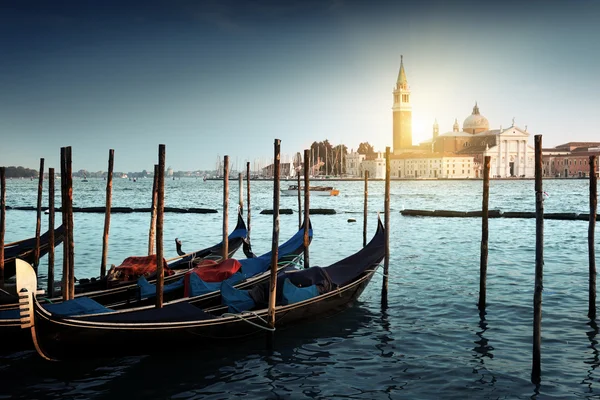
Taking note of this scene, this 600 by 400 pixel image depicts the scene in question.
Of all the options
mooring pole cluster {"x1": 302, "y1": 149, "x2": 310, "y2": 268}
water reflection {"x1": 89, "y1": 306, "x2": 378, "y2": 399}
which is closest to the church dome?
mooring pole cluster {"x1": 302, "y1": 149, "x2": 310, "y2": 268}

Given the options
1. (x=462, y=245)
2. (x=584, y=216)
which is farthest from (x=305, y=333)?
(x=584, y=216)

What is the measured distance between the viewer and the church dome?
98.6 meters

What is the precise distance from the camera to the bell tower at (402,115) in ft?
317

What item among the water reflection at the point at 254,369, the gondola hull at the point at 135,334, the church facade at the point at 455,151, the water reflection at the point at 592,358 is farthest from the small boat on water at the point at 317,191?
the church facade at the point at 455,151

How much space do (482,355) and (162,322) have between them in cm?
311

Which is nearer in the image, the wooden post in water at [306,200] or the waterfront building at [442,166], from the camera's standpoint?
the wooden post in water at [306,200]

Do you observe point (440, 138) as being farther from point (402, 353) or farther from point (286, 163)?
point (402, 353)

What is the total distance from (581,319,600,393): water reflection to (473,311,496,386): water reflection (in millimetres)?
770

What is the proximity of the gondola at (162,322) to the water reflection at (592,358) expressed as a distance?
274cm

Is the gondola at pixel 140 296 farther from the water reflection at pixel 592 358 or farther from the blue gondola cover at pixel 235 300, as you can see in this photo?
the water reflection at pixel 592 358

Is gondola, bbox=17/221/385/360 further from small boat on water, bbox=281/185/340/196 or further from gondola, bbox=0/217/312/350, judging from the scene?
small boat on water, bbox=281/185/340/196

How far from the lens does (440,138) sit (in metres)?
Result: 96.4

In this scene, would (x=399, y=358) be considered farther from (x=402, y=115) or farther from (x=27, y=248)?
(x=402, y=115)

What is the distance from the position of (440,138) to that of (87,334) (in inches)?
3742
